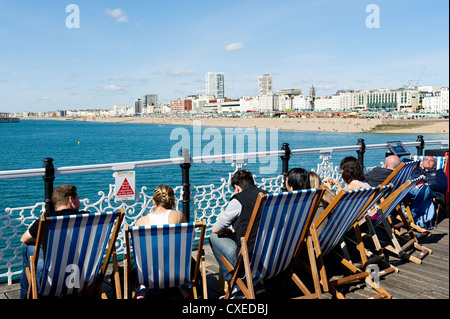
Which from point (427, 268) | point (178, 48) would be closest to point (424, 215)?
point (427, 268)

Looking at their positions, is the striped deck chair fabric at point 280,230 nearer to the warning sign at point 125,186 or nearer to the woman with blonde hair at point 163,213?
the woman with blonde hair at point 163,213

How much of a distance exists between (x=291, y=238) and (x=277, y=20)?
4370 millimetres

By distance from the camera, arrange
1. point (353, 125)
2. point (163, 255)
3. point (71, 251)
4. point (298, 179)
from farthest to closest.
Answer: point (353, 125) < point (298, 179) < point (163, 255) < point (71, 251)

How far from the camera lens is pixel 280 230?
2697 millimetres

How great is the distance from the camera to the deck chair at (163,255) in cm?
237

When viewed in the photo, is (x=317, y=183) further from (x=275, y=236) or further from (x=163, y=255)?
(x=163, y=255)

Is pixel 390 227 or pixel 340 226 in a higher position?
pixel 340 226

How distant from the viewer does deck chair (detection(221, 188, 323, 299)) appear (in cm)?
256

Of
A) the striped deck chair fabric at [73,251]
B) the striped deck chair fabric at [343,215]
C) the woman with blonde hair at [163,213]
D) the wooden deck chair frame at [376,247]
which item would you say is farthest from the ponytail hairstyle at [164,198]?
the wooden deck chair frame at [376,247]

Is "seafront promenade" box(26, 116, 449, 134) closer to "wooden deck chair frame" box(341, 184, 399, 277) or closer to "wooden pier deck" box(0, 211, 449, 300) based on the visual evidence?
"wooden pier deck" box(0, 211, 449, 300)

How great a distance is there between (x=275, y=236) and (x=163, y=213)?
0.82 meters

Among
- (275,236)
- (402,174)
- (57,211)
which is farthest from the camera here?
(402,174)

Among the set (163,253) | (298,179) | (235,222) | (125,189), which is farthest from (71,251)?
(298,179)

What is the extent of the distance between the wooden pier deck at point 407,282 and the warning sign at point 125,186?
2.60ft
